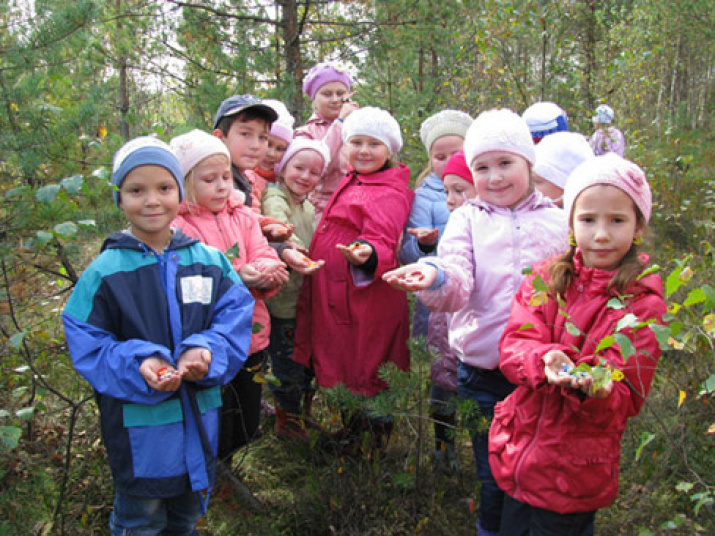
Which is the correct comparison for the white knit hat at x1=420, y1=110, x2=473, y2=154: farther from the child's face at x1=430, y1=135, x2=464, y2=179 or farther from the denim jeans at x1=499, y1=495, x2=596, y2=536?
the denim jeans at x1=499, y1=495, x2=596, y2=536

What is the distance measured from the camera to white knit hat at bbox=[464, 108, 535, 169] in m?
2.43

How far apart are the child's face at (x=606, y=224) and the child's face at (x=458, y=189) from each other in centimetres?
102

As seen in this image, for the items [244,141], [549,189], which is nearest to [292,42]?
[244,141]

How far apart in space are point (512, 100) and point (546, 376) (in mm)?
5324

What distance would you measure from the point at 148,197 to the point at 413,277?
1090 millimetres

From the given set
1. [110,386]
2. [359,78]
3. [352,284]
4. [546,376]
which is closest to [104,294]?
[110,386]

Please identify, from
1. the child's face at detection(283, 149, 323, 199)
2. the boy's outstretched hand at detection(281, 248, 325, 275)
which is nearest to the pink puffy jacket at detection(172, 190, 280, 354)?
the boy's outstretched hand at detection(281, 248, 325, 275)

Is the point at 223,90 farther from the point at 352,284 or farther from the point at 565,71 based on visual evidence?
the point at 565,71

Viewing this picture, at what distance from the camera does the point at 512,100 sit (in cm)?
651

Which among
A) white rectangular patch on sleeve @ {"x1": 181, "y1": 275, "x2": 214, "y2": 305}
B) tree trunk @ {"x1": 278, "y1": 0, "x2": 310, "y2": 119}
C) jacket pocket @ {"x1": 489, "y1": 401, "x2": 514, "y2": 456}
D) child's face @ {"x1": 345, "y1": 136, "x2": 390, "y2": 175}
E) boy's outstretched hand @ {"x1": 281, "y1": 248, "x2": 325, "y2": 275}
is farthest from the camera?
tree trunk @ {"x1": 278, "y1": 0, "x2": 310, "y2": 119}

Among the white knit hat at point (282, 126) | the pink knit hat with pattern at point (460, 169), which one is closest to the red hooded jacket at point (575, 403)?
the pink knit hat with pattern at point (460, 169)

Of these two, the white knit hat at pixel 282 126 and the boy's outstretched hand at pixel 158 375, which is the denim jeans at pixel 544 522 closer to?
the boy's outstretched hand at pixel 158 375

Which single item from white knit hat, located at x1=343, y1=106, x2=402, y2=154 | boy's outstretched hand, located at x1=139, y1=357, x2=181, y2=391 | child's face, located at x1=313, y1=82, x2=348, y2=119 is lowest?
boy's outstretched hand, located at x1=139, y1=357, x2=181, y2=391

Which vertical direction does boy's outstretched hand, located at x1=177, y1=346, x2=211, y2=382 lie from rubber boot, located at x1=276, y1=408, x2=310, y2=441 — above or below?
above
